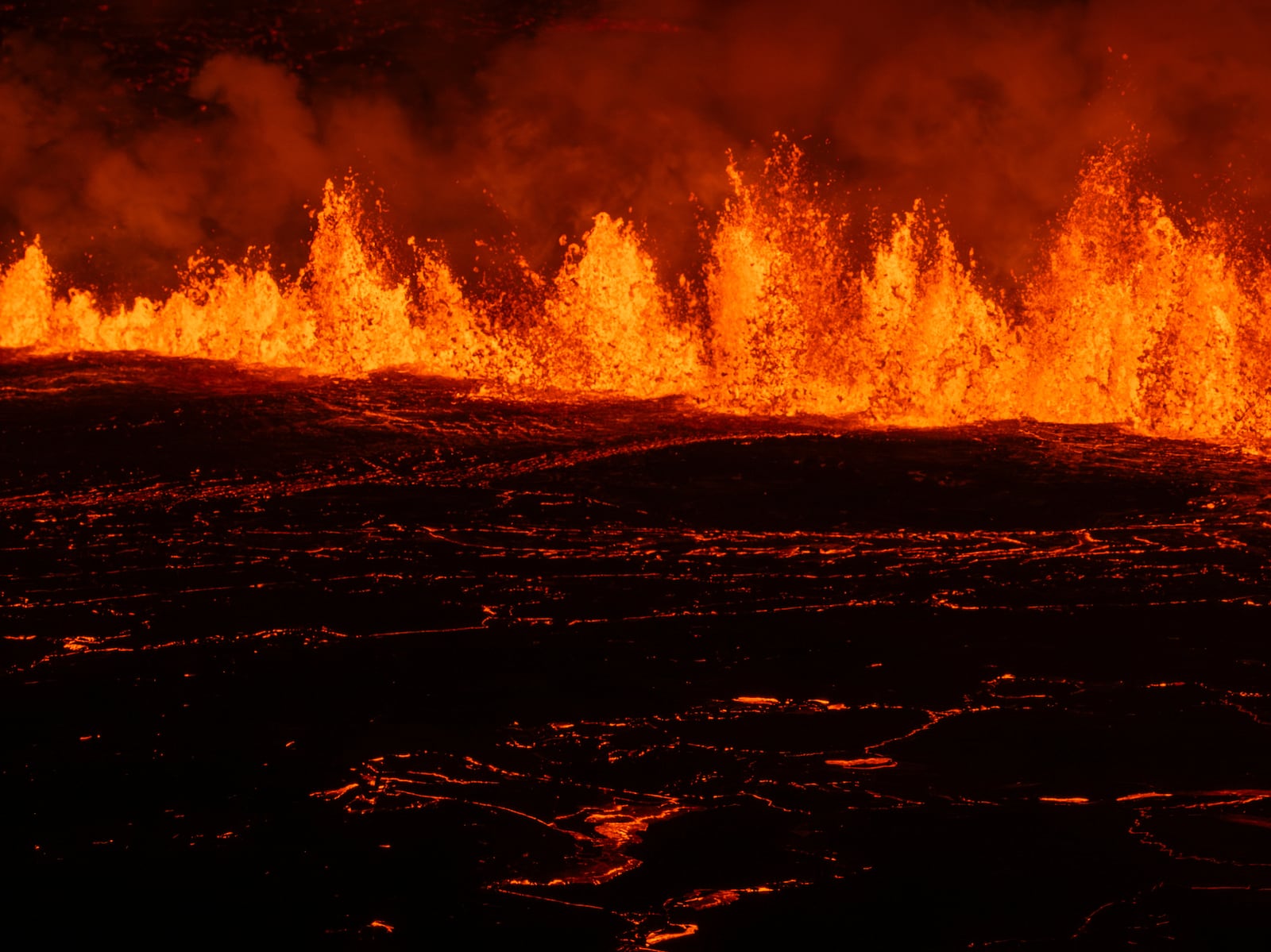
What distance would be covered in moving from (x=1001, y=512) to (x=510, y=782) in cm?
493

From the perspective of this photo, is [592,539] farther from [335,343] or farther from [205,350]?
[205,350]

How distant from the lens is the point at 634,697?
4.78m

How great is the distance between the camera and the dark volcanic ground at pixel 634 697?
10.6 feet

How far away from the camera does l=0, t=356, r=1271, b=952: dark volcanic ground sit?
3.24 m

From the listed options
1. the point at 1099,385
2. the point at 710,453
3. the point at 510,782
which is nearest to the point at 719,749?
the point at 510,782

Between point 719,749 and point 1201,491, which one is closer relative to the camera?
point 719,749

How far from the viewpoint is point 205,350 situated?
14.8 m

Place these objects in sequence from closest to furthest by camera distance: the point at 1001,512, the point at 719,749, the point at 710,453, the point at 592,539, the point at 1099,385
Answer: the point at 719,749 < the point at 592,539 < the point at 1001,512 < the point at 710,453 < the point at 1099,385

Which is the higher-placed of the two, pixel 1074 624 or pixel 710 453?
pixel 710 453

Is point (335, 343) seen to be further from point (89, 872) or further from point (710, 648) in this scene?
point (89, 872)

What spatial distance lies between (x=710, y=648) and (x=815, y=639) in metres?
0.48

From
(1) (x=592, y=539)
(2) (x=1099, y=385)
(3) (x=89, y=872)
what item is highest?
(2) (x=1099, y=385)

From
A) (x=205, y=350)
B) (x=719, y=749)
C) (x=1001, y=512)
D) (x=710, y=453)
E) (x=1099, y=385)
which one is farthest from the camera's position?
(x=205, y=350)

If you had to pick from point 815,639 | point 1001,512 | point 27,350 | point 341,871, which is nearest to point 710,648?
point 815,639
